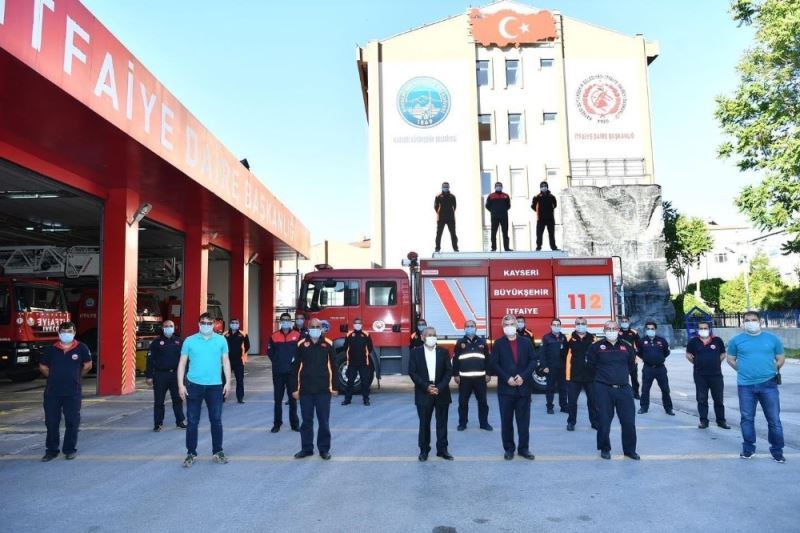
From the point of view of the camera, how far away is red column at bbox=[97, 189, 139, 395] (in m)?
14.0

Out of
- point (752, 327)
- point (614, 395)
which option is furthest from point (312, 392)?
point (752, 327)

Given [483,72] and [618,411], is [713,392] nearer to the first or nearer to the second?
[618,411]

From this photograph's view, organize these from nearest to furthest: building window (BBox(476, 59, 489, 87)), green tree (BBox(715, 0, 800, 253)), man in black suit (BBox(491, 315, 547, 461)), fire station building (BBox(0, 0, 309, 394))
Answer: man in black suit (BBox(491, 315, 547, 461)), fire station building (BBox(0, 0, 309, 394)), green tree (BBox(715, 0, 800, 253)), building window (BBox(476, 59, 489, 87))

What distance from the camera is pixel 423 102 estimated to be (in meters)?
31.9

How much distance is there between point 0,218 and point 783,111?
28.4 m

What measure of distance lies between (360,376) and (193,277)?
31.0ft

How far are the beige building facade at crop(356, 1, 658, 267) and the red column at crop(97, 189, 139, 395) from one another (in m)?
17.3

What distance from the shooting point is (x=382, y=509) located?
5.33m

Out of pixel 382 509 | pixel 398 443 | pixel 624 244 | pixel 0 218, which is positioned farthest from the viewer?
pixel 624 244

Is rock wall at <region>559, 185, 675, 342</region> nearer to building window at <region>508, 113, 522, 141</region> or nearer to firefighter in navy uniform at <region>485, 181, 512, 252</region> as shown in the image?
building window at <region>508, 113, 522, 141</region>

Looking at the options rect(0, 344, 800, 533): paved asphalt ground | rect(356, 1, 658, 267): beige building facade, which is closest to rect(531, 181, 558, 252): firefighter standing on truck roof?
rect(0, 344, 800, 533): paved asphalt ground

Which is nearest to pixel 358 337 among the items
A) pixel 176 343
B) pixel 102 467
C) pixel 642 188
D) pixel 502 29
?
pixel 176 343

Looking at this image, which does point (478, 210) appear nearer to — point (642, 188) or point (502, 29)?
point (642, 188)

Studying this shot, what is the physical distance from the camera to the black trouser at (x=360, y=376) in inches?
475
